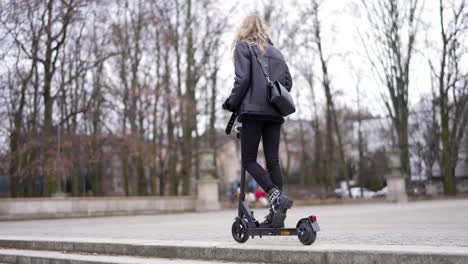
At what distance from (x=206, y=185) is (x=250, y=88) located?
21.4m

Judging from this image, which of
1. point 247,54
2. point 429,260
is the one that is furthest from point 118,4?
point 429,260

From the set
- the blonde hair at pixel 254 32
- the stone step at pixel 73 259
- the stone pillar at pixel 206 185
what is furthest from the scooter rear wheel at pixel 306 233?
the stone pillar at pixel 206 185

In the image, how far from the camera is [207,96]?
32.7 m

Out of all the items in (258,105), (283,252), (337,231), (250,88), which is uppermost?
(250,88)

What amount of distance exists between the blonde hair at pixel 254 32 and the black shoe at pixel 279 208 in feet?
4.65

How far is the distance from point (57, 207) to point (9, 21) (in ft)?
26.5

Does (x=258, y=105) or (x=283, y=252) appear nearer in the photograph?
(x=283, y=252)

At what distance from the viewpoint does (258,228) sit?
5.28 m

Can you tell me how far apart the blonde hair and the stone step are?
217 cm

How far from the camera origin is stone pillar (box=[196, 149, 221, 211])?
2620cm

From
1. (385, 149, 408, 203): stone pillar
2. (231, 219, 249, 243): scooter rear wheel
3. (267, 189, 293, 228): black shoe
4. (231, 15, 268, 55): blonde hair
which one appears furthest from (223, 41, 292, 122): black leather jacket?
(385, 149, 408, 203): stone pillar

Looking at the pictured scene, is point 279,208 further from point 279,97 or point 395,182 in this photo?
point 395,182

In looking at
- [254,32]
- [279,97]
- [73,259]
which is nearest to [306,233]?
[279,97]

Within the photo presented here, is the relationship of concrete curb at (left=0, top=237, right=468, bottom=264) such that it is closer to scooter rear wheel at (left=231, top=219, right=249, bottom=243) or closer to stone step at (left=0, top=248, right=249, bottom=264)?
stone step at (left=0, top=248, right=249, bottom=264)
